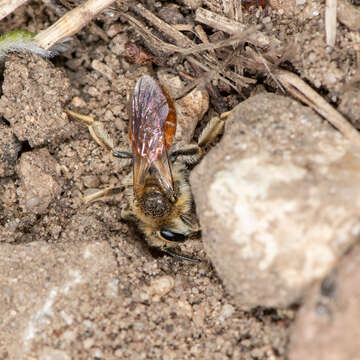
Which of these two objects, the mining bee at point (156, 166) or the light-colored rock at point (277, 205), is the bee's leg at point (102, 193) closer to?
the mining bee at point (156, 166)

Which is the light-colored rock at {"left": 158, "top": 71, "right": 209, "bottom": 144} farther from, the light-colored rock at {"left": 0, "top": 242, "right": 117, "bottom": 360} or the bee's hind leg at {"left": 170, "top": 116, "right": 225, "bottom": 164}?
the light-colored rock at {"left": 0, "top": 242, "right": 117, "bottom": 360}

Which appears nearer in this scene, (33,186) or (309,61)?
(309,61)

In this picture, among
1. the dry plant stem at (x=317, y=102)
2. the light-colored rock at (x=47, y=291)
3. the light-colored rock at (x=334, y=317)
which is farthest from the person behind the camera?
the dry plant stem at (x=317, y=102)

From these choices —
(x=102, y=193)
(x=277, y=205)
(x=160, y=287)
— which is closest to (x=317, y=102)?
(x=277, y=205)

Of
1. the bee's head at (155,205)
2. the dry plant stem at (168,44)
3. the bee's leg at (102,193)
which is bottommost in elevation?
the bee's head at (155,205)

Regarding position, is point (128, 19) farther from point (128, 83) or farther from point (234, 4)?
point (234, 4)

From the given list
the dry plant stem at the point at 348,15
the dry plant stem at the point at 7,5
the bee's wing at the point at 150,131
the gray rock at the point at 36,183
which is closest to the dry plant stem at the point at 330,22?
the dry plant stem at the point at 348,15

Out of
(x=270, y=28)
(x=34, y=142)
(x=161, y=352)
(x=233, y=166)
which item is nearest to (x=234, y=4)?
(x=270, y=28)
